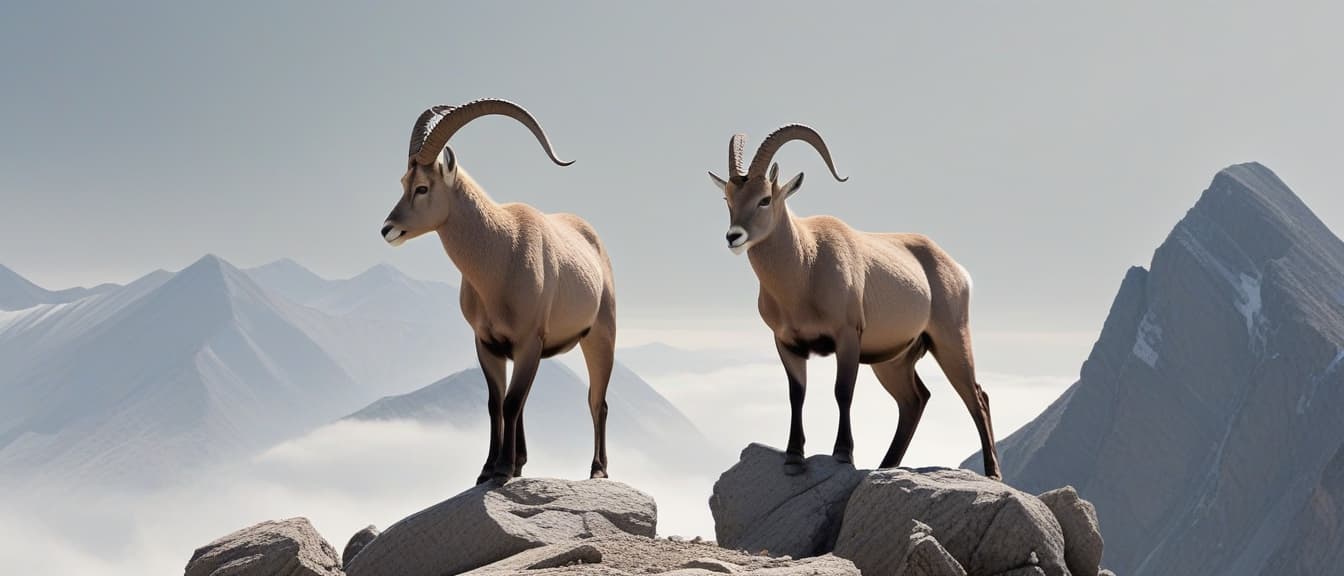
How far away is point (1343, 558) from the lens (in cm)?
15125

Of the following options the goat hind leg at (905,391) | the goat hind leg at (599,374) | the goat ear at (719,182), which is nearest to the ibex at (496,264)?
the goat hind leg at (599,374)

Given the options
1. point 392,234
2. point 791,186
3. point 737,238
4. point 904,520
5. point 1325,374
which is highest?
point 392,234

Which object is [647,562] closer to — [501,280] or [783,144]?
[501,280]

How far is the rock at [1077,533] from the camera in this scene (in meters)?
15.4

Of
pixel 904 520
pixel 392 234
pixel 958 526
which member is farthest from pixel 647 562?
pixel 392 234

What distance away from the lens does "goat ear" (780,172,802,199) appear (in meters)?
16.0

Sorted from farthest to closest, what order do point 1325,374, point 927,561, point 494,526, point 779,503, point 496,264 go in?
point 1325,374
point 779,503
point 496,264
point 494,526
point 927,561

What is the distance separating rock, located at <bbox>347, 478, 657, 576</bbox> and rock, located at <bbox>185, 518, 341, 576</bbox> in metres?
0.45

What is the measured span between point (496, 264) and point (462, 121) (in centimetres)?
172

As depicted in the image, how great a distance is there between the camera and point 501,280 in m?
14.9

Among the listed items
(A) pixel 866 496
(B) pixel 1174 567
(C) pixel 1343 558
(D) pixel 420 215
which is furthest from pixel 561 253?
(B) pixel 1174 567

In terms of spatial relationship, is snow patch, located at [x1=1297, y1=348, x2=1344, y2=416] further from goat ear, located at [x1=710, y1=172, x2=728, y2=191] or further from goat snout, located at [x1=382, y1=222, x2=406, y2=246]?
goat snout, located at [x1=382, y1=222, x2=406, y2=246]

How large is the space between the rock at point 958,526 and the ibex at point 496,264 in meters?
4.02

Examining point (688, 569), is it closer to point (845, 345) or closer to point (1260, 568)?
point (845, 345)
